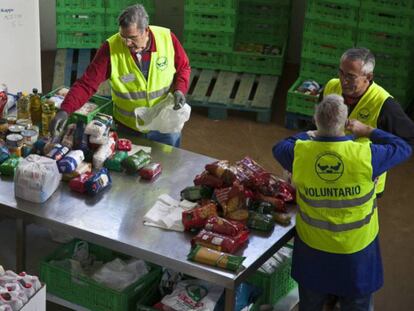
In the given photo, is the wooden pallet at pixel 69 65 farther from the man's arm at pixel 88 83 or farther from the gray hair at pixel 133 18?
the gray hair at pixel 133 18

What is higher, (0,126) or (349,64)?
(349,64)

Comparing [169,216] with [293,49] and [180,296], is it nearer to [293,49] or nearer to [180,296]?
[180,296]

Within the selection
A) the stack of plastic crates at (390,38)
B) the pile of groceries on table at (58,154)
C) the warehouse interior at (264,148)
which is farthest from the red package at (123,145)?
the stack of plastic crates at (390,38)

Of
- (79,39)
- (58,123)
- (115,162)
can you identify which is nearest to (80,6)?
(79,39)

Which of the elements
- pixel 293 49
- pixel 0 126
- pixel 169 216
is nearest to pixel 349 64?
pixel 169 216

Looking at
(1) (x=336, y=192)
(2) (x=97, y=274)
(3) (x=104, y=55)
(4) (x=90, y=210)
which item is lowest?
(2) (x=97, y=274)

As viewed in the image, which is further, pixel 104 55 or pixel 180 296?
Answer: pixel 104 55

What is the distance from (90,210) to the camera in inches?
222

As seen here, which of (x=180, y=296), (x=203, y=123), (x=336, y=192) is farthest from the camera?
(x=203, y=123)

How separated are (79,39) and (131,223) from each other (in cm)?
443

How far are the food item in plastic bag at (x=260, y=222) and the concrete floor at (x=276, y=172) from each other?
1351 mm

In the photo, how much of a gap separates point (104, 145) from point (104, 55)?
0.72 m

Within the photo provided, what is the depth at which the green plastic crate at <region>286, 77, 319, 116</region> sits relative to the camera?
28.8ft

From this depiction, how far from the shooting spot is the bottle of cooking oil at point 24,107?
21.3 feet
